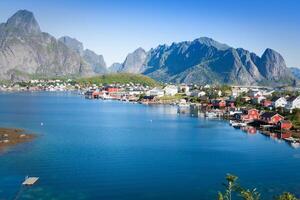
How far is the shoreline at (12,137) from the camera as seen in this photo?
3119 cm

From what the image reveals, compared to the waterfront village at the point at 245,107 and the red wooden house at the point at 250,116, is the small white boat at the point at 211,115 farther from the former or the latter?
the red wooden house at the point at 250,116

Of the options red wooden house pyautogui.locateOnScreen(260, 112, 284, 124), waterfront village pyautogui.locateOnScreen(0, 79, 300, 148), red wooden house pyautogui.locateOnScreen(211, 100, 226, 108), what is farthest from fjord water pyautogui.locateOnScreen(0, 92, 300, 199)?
red wooden house pyautogui.locateOnScreen(211, 100, 226, 108)

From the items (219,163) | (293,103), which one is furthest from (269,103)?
(219,163)

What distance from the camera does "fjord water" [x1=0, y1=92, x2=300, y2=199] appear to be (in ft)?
68.1

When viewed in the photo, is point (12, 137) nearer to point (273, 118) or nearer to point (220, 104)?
point (273, 118)

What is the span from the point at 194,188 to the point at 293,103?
3794 centimetres

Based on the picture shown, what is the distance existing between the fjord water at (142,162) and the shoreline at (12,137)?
2.86 feet

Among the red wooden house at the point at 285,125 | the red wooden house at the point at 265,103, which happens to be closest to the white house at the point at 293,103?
the red wooden house at the point at 265,103

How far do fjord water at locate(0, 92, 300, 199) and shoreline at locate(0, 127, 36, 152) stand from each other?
873 mm

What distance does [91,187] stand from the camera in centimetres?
2094

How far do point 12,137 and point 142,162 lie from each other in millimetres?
12408

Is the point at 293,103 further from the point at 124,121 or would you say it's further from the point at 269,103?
the point at 124,121

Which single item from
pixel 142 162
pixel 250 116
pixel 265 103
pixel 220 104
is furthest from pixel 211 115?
pixel 142 162

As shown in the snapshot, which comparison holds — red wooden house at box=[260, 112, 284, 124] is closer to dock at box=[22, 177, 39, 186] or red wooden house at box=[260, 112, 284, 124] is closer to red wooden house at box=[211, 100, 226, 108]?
red wooden house at box=[211, 100, 226, 108]
